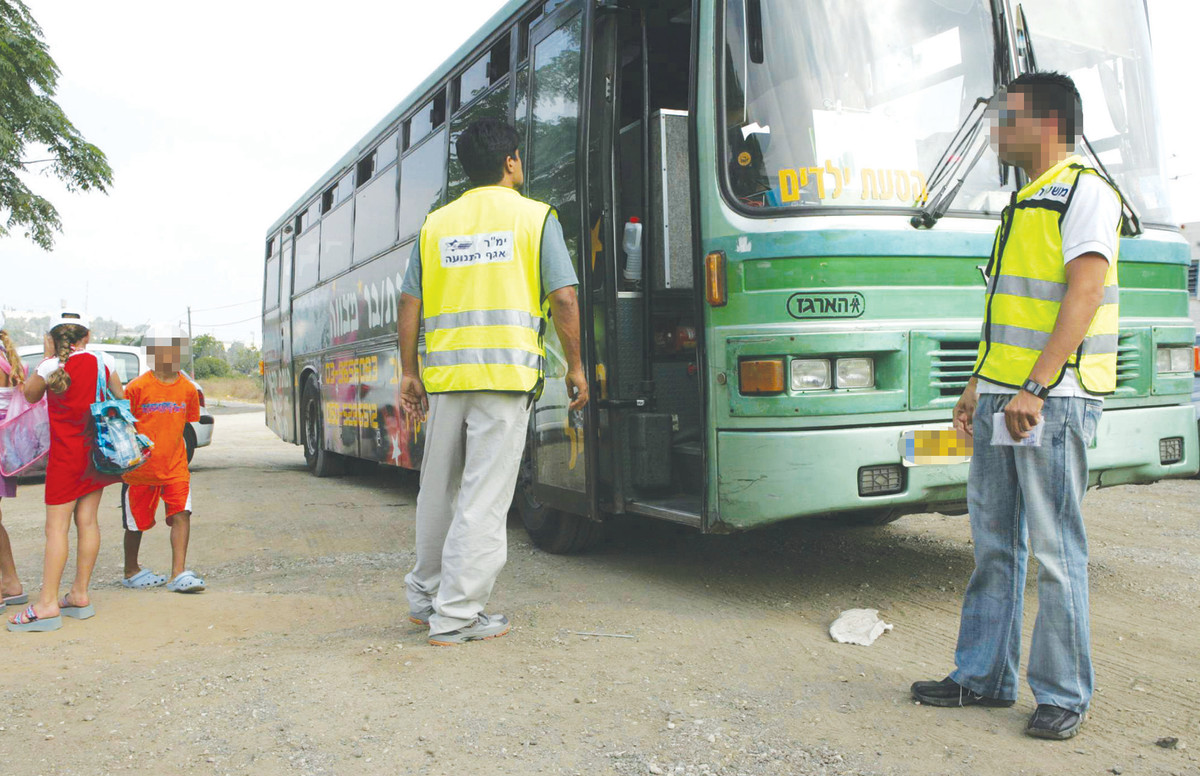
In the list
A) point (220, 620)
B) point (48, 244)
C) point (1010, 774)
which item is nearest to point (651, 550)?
point (220, 620)

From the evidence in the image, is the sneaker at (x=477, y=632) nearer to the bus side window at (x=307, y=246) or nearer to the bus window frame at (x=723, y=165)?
the bus window frame at (x=723, y=165)

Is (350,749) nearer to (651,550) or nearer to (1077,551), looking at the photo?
(1077,551)

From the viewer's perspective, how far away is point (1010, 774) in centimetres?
274

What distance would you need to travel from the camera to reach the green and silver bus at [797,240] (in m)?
4.34

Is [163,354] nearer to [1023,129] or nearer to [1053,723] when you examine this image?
[1023,129]

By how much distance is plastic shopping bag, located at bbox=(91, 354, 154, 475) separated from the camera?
4.78m

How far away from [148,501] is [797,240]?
12.0ft

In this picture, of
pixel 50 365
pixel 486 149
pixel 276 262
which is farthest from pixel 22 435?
pixel 276 262

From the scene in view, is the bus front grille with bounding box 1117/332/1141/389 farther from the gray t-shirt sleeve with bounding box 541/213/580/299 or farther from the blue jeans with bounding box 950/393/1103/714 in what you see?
the gray t-shirt sleeve with bounding box 541/213/580/299

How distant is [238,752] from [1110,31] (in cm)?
513

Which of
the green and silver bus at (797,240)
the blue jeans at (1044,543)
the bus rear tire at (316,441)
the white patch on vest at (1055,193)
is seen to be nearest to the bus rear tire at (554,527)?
the green and silver bus at (797,240)

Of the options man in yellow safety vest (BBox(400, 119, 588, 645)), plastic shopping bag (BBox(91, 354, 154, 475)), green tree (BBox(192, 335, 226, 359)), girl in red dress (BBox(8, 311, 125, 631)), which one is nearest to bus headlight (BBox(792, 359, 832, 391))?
man in yellow safety vest (BBox(400, 119, 588, 645))

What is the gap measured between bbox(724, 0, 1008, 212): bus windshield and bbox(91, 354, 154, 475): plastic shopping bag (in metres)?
3.12

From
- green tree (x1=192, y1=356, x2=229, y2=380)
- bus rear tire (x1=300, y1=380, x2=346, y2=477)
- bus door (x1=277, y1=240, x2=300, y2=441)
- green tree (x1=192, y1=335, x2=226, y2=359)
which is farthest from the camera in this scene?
green tree (x1=192, y1=335, x2=226, y2=359)
